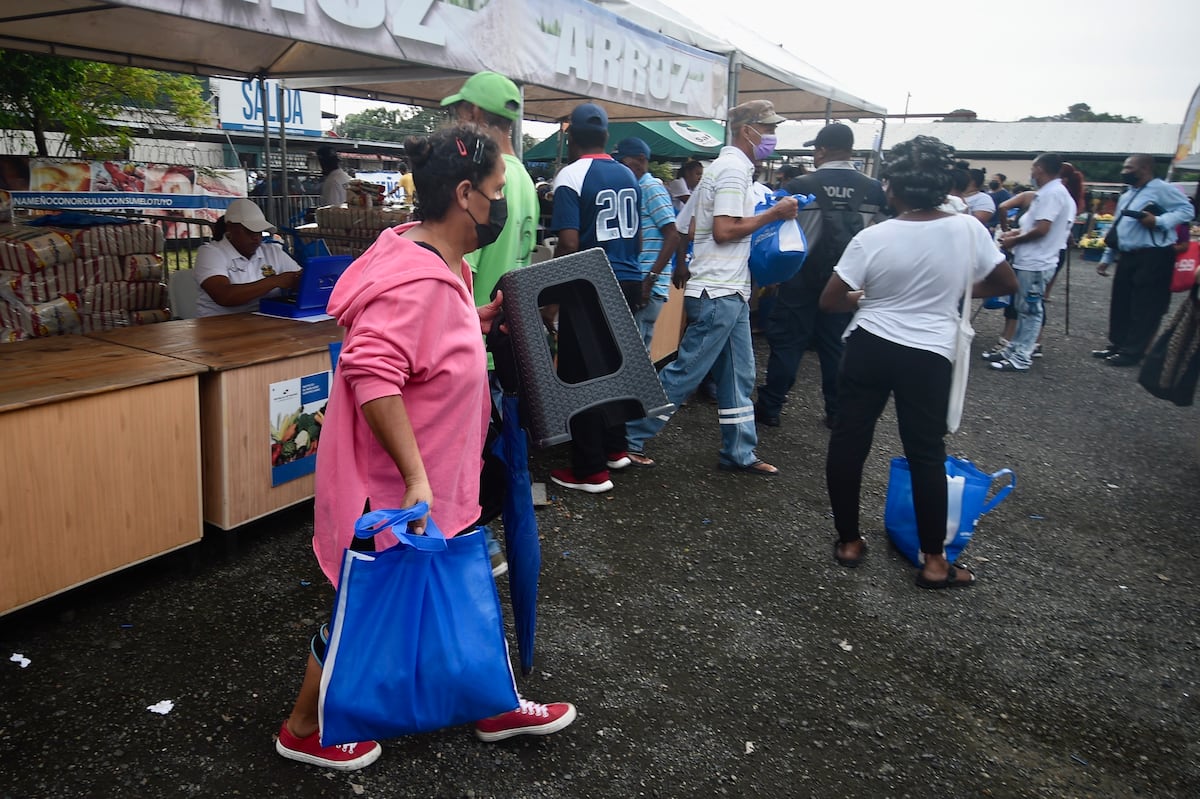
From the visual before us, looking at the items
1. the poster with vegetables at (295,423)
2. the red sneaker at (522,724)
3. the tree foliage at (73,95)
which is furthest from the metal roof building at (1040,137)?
the red sneaker at (522,724)

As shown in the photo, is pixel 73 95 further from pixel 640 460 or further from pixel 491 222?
pixel 491 222

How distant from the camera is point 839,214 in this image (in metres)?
5.00

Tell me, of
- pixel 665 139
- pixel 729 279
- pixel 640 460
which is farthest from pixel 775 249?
pixel 665 139

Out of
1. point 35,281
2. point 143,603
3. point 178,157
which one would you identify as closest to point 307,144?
point 178,157

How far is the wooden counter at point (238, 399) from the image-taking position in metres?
3.05

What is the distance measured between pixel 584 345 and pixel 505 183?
74 cm

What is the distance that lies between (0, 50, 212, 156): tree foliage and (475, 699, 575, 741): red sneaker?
643cm

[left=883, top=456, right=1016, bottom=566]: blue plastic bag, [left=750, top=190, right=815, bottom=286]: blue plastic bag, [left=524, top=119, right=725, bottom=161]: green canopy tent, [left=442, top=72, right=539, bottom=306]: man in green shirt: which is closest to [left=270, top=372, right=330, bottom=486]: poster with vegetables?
[left=442, top=72, right=539, bottom=306]: man in green shirt

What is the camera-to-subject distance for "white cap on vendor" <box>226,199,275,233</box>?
13.2ft

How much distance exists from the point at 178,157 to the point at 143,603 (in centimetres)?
1864

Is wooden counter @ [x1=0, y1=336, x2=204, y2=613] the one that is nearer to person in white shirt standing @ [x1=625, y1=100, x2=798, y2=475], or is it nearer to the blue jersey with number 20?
the blue jersey with number 20

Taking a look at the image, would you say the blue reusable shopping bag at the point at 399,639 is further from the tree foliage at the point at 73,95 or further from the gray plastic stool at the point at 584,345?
the tree foliage at the point at 73,95

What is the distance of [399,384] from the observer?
1.69 meters

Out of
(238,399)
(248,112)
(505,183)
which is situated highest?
(248,112)
